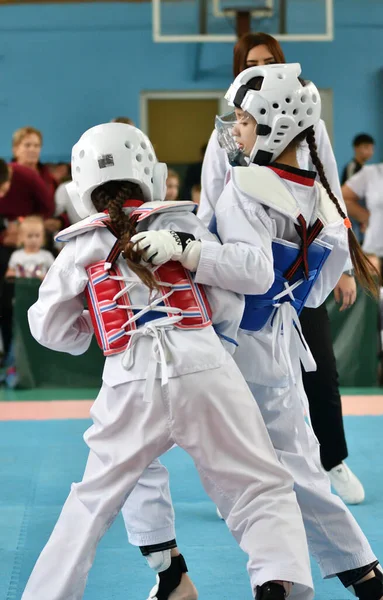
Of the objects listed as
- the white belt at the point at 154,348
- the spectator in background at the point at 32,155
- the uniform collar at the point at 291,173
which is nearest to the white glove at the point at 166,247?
the white belt at the point at 154,348

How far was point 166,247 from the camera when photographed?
212 centimetres

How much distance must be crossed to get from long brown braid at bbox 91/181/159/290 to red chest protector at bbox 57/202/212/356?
30mm

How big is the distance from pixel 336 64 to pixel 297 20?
1.71 meters

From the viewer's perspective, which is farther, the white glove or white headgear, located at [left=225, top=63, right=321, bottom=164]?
white headgear, located at [left=225, top=63, right=321, bottom=164]

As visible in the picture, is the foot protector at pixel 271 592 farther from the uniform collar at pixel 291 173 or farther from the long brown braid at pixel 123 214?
the uniform collar at pixel 291 173

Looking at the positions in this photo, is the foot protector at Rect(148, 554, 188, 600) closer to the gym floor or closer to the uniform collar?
the gym floor

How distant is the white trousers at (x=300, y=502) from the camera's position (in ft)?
8.16

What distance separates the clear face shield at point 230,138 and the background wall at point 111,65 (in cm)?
894

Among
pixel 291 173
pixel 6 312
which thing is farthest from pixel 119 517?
pixel 6 312

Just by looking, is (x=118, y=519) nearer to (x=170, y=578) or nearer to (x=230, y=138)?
(x=170, y=578)

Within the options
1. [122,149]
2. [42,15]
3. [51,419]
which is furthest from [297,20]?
[122,149]

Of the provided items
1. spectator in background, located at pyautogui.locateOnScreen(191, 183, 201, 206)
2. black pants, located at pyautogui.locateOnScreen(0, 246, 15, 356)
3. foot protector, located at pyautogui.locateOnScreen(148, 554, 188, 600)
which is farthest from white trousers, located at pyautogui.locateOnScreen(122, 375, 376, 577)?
spectator in background, located at pyautogui.locateOnScreen(191, 183, 201, 206)

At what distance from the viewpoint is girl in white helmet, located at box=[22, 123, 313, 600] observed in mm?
2148

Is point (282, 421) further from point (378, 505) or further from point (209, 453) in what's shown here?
point (378, 505)
